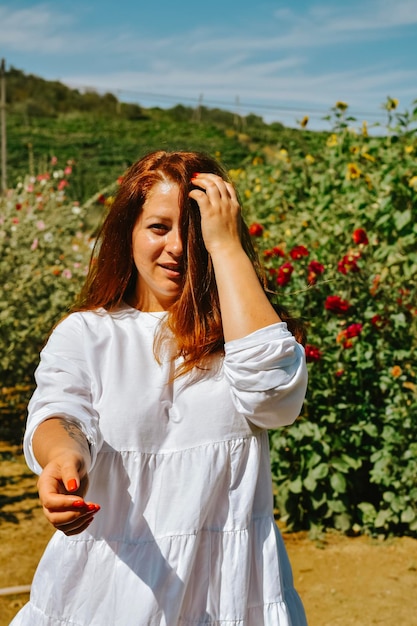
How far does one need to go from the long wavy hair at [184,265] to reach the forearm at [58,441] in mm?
232

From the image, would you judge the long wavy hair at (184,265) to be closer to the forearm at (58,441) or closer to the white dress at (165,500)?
the white dress at (165,500)

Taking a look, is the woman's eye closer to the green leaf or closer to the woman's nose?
the woman's nose

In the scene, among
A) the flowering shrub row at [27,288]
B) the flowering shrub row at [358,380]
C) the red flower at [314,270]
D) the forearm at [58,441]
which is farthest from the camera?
the flowering shrub row at [27,288]

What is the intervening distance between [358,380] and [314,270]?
587mm

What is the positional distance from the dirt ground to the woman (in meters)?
1.79

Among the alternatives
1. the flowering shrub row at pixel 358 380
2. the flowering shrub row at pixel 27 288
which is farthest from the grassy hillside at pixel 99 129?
the flowering shrub row at pixel 358 380

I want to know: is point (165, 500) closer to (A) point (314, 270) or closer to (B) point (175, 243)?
(B) point (175, 243)

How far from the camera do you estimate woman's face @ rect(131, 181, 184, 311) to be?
4.61 feet

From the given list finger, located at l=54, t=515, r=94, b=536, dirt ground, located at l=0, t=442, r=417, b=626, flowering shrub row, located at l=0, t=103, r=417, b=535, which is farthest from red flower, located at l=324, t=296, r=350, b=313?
finger, located at l=54, t=515, r=94, b=536

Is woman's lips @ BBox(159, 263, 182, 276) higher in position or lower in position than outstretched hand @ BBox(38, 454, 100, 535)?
higher

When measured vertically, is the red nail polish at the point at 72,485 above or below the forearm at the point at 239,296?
below

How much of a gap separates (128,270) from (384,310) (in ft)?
7.39

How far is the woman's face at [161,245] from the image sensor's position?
1405 millimetres

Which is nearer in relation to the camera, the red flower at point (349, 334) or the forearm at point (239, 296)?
the forearm at point (239, 296)
